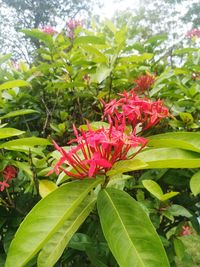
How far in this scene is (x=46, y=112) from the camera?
7.00ft

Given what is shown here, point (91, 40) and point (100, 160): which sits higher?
point (91, 40)

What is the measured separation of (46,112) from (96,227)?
0.83 meters

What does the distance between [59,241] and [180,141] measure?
1.34ft

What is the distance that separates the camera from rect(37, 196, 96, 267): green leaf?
91 cm

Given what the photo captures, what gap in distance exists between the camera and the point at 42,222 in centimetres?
84

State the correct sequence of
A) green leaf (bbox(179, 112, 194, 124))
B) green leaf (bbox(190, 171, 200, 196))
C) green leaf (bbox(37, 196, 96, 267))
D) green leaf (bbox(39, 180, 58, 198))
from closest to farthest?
1. green leaf (bbox(37, 196, 96, 267))
2. green leaf (bbox(190, 171, 200, 196))
3. green leaf (bbox(39, 180, 58, 198))
4. green leaf (bbox(179, 112, 194, 124))

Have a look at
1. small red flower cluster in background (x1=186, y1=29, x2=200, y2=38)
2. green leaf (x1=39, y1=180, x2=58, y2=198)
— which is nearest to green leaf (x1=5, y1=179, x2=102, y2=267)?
green leaf (x1=39, y1=180, x2=58, y2=198)

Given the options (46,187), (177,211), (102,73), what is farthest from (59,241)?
(102,73)

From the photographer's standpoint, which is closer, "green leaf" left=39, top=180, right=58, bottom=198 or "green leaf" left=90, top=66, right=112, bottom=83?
"green leaf" left=39, top=180, right=58, bottom=198

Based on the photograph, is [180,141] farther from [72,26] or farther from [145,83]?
[72,26]

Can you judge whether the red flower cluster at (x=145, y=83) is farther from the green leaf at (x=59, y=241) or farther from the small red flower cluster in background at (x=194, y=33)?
the small red flower cluster in background at (x=194, y=33)

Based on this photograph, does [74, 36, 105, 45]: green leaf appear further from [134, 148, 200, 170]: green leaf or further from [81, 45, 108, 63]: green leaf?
[134, 148, 200, 170]: green leaf

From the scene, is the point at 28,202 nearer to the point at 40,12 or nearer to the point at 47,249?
the point at 47,249

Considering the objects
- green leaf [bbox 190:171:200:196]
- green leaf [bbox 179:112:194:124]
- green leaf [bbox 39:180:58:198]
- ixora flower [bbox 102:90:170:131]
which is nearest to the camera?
ixora flower [bbox 102:90:170:131]
